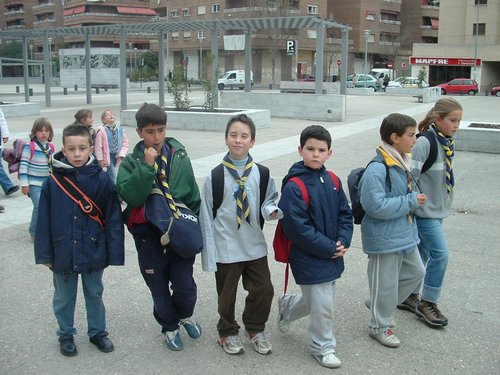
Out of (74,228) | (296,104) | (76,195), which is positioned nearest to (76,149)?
(76,195)

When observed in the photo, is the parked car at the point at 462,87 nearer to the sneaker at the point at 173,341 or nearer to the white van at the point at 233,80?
the white van at the point at 233,80

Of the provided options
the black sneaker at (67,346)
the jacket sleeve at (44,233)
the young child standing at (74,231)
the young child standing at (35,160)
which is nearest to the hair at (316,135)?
the young child standing at (74,231)

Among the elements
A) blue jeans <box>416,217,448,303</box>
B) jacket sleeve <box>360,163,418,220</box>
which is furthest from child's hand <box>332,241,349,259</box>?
blue jeans <box>416,217,448,303</box>

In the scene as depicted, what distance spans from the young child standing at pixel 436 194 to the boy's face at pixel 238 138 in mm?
1329

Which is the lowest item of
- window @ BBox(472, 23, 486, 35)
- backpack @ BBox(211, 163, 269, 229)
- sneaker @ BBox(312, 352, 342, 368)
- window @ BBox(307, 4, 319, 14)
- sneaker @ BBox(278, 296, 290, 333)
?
sneaker @ BBox(312, 352, 342, 368)

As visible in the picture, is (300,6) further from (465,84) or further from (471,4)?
(465,84)

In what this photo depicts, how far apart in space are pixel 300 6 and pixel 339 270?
69150mm

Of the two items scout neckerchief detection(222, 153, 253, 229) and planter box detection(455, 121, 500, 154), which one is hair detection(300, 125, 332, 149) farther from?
planter box detection(455, 121, 500, 154)

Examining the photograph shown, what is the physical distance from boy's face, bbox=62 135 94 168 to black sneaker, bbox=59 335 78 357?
1140mm

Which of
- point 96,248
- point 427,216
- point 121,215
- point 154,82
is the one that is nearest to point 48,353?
point 96,248

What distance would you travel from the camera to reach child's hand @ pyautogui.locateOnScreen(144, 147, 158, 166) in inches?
128

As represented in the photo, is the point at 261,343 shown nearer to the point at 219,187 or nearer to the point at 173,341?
the point at 173,341

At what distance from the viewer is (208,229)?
3527 millimetres

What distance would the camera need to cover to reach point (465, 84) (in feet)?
148
